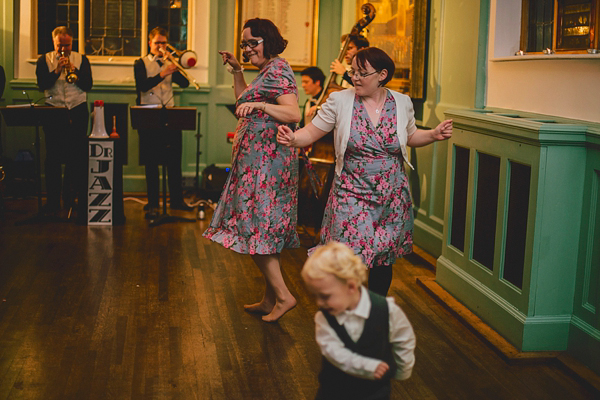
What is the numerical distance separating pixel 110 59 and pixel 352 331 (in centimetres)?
673

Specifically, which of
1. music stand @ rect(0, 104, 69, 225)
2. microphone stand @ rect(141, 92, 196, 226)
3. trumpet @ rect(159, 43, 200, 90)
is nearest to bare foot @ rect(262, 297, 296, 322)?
microphone stand @ rect(141, 92, 196, 226)

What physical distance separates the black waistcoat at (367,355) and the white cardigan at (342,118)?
1383 mm

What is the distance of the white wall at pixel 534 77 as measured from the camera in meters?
3.46

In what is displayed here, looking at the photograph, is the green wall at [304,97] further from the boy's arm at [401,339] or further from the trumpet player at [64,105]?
the boy's arm at [401,339]

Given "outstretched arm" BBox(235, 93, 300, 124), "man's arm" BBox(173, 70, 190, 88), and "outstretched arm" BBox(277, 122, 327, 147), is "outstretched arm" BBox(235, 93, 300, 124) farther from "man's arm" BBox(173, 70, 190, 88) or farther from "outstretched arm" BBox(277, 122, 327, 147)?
"man's arm" BBox(173, 70, 190, 88)

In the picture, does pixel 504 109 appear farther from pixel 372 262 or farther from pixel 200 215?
pixel 200 215

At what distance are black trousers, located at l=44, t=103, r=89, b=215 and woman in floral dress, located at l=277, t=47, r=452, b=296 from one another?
3.87 meters

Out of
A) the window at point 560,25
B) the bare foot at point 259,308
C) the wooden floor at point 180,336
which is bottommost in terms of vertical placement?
the wooden floor at point 180,336

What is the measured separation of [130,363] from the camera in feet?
11.3

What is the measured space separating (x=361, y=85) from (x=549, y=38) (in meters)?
1.26

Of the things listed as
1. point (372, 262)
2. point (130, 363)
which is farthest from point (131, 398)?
point (372, 262)

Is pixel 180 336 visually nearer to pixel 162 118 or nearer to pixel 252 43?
pixel 252 43

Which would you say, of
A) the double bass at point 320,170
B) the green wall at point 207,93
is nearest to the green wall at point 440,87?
the double bass at point 320,170

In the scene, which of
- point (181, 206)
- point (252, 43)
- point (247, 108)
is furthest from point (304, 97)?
point (247, 108)
